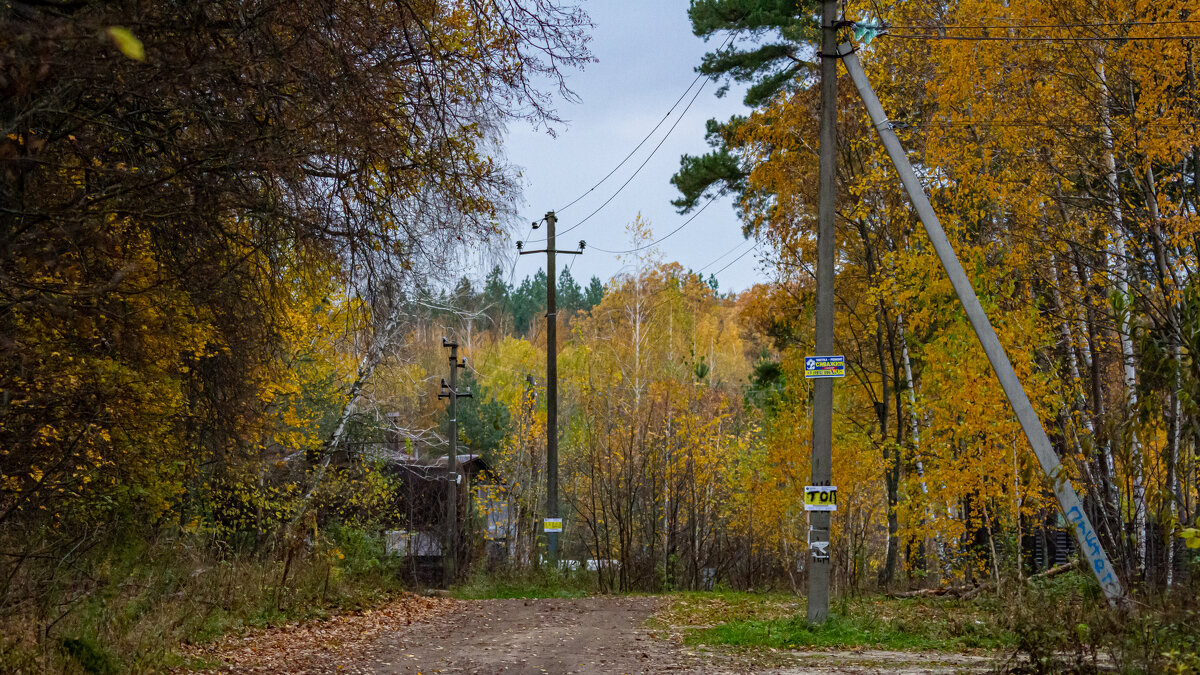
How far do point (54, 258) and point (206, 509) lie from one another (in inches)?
513

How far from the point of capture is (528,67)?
642 centimetres

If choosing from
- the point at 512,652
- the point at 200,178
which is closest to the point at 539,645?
the point at 512,652

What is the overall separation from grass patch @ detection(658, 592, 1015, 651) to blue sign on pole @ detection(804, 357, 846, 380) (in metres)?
2.83

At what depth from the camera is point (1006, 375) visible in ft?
32.6

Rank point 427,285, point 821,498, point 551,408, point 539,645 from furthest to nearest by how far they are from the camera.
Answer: point 551,408 < point 821,498 < point 539,645 < point 427,285

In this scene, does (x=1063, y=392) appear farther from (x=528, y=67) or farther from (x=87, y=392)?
(x=87, y=392)

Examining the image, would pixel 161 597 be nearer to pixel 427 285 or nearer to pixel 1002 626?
pixel 427 285

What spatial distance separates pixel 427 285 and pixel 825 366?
5574 millimetres

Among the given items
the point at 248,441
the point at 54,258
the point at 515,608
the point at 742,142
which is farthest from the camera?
the point at 742,142

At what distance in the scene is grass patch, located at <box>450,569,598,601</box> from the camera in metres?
19.7

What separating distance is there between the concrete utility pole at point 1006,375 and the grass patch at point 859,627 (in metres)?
1.16

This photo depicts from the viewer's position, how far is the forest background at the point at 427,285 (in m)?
5.35

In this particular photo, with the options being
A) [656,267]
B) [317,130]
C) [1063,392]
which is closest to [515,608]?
[1063,392]


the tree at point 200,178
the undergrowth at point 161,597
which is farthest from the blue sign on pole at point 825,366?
the undergrowth at point 161,597
